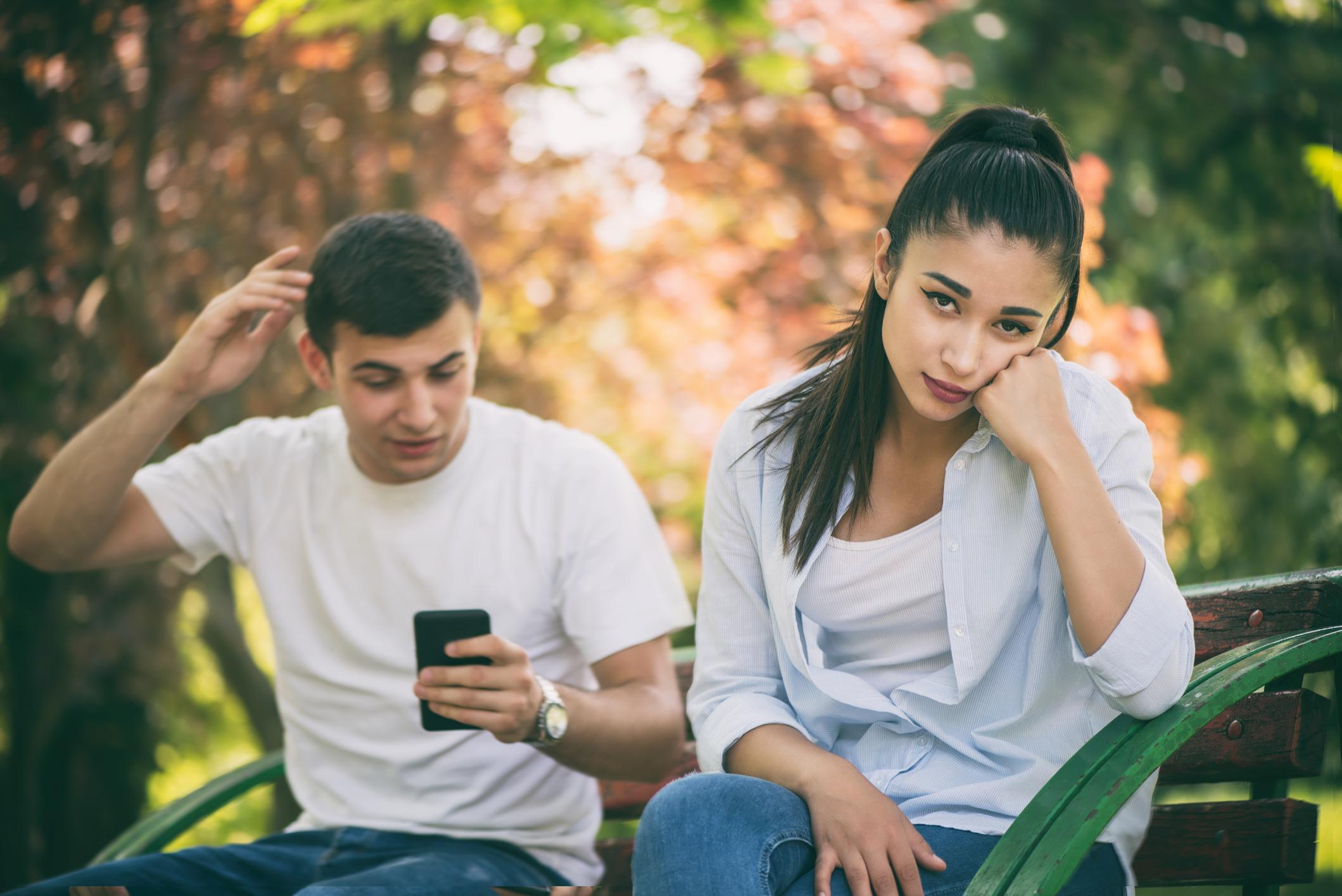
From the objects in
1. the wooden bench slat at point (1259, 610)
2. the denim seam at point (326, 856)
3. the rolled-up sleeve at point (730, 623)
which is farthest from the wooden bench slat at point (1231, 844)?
the denim seam at point (326, 856)

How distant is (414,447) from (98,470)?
2.13ft

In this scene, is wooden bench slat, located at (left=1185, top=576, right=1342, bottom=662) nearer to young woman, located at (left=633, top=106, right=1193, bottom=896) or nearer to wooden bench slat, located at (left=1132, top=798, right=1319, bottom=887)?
wooden bench slat, located at (left=1132, top=798, right=1319, bottom=887)

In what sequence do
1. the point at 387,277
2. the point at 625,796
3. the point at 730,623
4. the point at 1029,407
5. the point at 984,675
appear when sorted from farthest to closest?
the point at 625,796
the point at 387,277
the point at 730,623
the point at 984,675
the point at 1029,407

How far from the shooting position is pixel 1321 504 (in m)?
5.32

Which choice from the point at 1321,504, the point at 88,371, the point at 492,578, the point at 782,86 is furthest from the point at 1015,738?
the point at 1321,504

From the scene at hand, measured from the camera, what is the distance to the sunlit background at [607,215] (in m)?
3.88

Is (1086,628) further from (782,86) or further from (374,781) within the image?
(782,86)

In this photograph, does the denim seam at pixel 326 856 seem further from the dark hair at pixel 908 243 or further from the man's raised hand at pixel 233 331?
the dark hair at pixel 908 243

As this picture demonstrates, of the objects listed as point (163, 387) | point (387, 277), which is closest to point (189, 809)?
point (163, 387)

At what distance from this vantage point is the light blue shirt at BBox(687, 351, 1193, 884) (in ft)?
6.04

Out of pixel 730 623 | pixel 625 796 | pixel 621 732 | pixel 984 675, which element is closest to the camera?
pixel 984 675

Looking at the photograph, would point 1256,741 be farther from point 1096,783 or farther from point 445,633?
point 445,633

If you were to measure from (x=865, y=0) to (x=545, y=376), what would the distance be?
1876mm

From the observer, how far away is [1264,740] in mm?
2143
